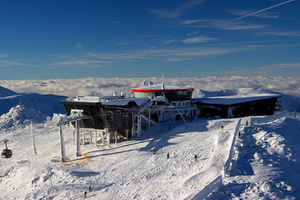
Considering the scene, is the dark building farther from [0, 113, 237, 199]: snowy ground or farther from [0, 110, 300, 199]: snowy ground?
[0, 113, 237, 199]: snowy ground

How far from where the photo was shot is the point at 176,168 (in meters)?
32.8

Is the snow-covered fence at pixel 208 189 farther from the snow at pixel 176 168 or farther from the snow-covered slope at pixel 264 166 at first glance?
the snow-covered slope at pixel 264 166

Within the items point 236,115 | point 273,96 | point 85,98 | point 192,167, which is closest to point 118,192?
point 192,167

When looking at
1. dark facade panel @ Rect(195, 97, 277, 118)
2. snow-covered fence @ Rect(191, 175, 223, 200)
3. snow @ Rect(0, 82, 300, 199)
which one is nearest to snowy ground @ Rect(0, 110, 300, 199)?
snow @ Rect(0, 82, 300, 199)

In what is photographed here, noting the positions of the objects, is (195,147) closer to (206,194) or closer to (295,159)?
(295,159)

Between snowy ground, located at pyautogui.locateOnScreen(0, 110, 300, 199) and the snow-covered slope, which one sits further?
snowy ground, located at pyautogui.locateOnScreen(0, 110, 300, 199)

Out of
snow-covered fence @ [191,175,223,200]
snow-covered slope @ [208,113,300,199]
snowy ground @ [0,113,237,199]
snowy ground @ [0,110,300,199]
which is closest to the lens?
snow-covered fence @ [191,175,223,200]

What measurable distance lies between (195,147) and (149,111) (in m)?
21.1

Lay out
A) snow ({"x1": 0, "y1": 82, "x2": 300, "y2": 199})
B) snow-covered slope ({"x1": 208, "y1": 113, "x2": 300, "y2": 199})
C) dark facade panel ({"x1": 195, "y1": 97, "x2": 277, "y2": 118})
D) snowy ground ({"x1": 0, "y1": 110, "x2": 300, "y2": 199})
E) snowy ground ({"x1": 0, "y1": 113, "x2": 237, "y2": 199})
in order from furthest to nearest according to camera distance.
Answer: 1. dark facade panel ({"x1": 195, "y1": 97, "x2": 277, "y2": 118})
2. snowy ground ({"x1": 0, "y1": 113, "x2": 237, "y2": 199})
3. snowy ground ({"x1": 0, "y1": 110, "x2": 300, "y2": 199})
4. snow ({"x1": 0, "y1": 82, "x2": 300, "y2": 199})
5. snow-covered slope ({"x1": 208, "y1": 113, "x2": 300, "y2": 199})

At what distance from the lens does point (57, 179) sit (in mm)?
35875

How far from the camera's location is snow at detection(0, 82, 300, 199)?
22.3 m

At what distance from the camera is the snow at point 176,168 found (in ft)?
73.2

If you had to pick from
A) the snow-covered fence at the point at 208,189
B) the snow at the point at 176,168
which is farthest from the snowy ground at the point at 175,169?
the snow-covered fence at the point at 208,189

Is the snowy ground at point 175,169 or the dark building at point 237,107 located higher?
the dark building at point 237,107
